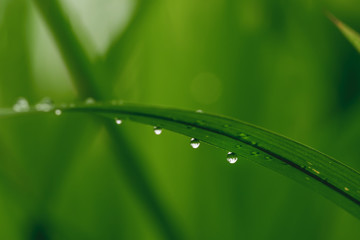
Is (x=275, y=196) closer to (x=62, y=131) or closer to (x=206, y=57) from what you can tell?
(x=206, y=57)

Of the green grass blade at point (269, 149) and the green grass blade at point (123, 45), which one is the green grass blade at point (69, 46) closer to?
the green grass blade at point (123, 45)

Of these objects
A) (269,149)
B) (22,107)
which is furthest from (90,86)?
(269,149)

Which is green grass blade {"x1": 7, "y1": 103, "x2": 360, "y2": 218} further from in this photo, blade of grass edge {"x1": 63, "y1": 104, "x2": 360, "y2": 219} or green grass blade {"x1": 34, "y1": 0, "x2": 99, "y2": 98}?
green grass blade {"x1": 34, "y1": 0, "x2": 99, "y2": 98}

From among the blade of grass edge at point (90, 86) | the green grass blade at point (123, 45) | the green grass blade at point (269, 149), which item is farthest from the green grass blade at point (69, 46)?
the green grass blade at point (269, 149)

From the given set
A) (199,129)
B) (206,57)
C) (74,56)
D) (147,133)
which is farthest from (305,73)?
(199,129)

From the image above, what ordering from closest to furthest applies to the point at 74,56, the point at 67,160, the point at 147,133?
1. the point at 74,56
2. the point at 67,160
3. the point at 147,133
